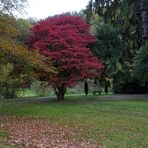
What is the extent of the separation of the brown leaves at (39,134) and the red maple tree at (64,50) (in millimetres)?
9666

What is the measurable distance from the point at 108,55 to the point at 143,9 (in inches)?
367

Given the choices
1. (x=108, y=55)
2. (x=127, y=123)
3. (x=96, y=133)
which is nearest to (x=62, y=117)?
(x=127, y=123)

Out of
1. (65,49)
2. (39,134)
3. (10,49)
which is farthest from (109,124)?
(65,49)

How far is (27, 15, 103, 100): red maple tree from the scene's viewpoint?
81.8 ft

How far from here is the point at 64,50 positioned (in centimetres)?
2492

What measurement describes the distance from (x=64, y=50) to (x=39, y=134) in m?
13.4

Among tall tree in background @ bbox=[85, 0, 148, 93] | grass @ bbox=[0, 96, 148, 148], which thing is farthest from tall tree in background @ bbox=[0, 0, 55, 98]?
tall tree in background @ bbox=[85, 0, 148, 93]

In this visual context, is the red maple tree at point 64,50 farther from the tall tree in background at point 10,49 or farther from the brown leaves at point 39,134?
the brown leaves at point 39,134

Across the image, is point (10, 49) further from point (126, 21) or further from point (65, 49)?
point (126, 21)

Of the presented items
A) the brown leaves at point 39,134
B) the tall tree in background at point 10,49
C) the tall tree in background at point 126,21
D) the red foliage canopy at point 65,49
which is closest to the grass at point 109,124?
the brown leaves at point 39,134

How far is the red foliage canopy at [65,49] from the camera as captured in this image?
24922mm

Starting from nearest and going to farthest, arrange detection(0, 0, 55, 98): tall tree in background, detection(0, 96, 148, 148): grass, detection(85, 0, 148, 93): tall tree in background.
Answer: detection(0, 96, 148, 148): grass < detection(0, 0, 55, 98): tall tree in background < detection(85, 0, 148, 93): tall tree in background

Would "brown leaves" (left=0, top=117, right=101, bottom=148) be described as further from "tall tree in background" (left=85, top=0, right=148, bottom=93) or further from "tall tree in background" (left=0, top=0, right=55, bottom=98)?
"tall tree in background" (left=85, top=0, right=148, bottom=93)

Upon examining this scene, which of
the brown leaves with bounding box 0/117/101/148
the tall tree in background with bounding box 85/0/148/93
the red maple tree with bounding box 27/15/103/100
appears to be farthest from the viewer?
the red maple tree with bounding box 27/15/103/100
